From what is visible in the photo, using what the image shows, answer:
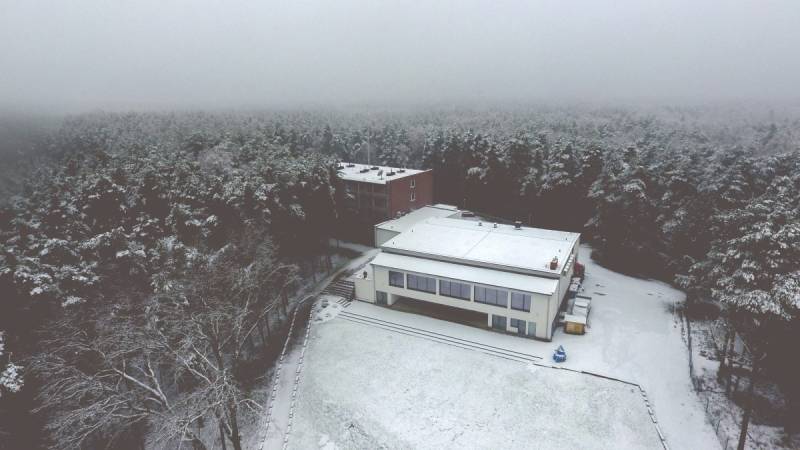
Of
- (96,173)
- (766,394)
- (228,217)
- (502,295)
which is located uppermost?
(96,173)

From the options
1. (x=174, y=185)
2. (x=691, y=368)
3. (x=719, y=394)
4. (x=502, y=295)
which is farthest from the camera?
(x=174, y=185)

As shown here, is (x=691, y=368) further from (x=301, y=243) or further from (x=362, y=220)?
(x=362, y=220)

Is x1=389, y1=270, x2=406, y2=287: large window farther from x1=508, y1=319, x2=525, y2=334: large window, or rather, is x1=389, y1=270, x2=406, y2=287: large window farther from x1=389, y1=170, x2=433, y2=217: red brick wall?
x1=389, y1=170, x2=433, y2=217: red brick wall

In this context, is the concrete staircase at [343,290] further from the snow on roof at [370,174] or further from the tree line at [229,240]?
A: the snow on roof at [370,174]

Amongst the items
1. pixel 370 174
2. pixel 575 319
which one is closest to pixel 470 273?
pixel 575 319

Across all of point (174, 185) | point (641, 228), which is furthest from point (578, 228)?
point (174, 185)

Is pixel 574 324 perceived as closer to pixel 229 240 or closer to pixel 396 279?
pixel 396 279

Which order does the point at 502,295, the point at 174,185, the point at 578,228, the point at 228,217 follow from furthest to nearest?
the point at 578,228 → the point at 174,185 → the point at 228,217 → the point at 502,295
